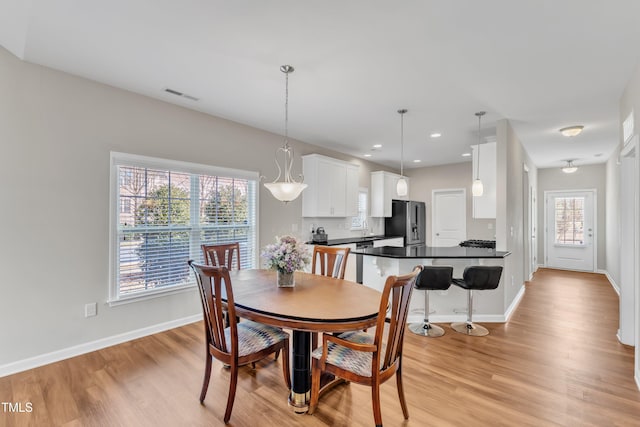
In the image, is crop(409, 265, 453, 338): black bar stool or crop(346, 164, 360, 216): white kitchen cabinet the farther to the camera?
crop(346, 164, 360, 216): white kitchen cabinet

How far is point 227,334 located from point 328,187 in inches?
140

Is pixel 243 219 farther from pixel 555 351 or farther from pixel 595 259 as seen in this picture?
pixel 595 259

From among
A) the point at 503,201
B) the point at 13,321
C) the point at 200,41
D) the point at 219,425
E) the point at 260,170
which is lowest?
the point at 219,425

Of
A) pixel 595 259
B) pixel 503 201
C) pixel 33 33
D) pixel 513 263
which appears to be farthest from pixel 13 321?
pixel 595 259

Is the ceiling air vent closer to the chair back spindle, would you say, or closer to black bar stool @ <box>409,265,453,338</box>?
the chair back spindle

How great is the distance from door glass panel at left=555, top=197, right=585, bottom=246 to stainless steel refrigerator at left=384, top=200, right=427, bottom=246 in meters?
3.49

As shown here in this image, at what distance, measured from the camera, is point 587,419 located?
2.01 meters

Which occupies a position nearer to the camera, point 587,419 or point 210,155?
point 587,419

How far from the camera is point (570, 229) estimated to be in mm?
7512

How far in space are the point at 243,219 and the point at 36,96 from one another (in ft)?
8.01

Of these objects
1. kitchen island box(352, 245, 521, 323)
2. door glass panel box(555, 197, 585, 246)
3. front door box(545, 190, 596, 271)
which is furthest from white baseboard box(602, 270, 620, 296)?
kitchen island box(352, 245, 521, 323)

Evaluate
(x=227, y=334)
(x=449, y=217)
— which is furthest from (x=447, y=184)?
(x=227, y=334)

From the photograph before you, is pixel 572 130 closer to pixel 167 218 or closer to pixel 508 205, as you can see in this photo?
pixel 508 205

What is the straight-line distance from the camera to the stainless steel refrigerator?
7.00 m
